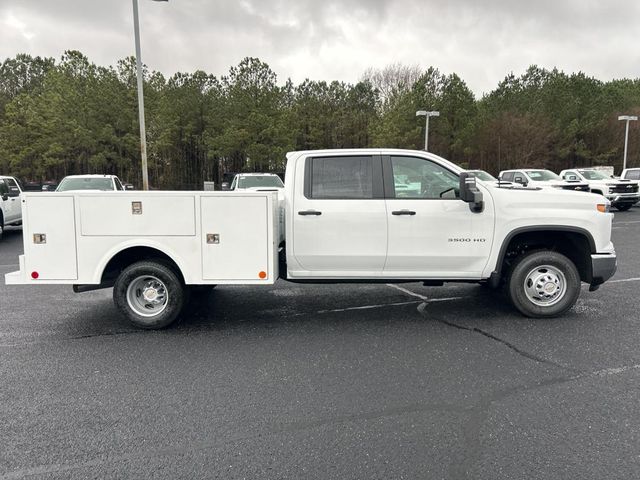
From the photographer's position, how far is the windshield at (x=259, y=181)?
1548 cm

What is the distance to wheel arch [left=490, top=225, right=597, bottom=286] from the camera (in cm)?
580

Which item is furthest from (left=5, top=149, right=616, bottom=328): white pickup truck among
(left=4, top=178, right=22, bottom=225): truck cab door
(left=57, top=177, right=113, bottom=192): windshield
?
(left=4, top=178, right=22, bottom=225): truck cab door

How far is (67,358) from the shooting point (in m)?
4.90

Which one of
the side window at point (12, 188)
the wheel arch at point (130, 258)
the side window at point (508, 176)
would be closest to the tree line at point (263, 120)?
the side window at point (508, 176)

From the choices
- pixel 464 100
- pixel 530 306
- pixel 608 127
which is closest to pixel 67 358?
pixel 530 306

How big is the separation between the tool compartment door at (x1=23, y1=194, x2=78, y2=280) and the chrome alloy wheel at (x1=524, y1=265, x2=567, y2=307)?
17.5 ft

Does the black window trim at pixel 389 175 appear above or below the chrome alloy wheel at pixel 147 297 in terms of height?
above

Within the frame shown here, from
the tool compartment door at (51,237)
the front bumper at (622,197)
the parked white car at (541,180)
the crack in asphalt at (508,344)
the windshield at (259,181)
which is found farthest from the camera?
the front bumper at (622,197)

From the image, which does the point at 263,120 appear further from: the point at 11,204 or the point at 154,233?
the point at 154,233

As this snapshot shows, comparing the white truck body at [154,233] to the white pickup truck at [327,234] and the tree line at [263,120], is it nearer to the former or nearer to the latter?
the white pickup truck at [327,234]

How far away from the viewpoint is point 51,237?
5461 millimetres

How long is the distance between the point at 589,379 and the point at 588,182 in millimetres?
21013

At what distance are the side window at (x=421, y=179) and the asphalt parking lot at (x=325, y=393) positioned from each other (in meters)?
1.56

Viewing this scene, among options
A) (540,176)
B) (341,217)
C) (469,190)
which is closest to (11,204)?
(341,217)
